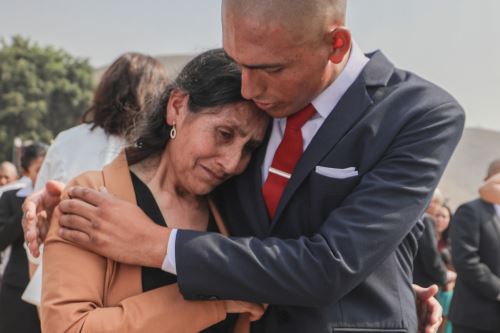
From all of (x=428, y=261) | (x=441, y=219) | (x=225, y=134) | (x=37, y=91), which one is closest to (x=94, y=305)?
(x=225, y=134)

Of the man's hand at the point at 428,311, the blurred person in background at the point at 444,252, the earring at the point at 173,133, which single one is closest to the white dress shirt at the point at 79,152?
the earring at the point at 173,133

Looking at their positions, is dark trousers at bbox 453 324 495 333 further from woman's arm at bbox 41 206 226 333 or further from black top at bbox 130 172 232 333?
woman's arm at bbox 41 206 226 333

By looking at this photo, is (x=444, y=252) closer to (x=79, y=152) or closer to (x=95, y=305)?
(x=79, y=152)

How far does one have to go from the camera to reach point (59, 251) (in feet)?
5.97

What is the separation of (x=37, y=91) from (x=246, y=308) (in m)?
37.1

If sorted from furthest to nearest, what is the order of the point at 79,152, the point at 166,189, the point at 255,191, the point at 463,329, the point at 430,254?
the point at 430,254 → the point at 463,329 → the point at 79,152 → the point at 166,189 → the point at 255,191

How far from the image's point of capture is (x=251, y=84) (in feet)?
6.17

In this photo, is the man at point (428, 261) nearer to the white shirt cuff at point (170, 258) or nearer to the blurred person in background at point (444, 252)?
the blurred person in background at point (444, 252)

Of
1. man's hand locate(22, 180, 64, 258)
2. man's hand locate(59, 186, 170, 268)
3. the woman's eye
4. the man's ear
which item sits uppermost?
the man's ear

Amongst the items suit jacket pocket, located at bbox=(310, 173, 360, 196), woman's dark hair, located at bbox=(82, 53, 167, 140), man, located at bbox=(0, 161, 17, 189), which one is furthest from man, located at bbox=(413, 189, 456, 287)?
man, located at bbox=(0, 161, 17, 189)

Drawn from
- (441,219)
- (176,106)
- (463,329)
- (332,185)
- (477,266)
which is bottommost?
(441,219)

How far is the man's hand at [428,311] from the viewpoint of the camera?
7.08 ft

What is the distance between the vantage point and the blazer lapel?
1.87 metres

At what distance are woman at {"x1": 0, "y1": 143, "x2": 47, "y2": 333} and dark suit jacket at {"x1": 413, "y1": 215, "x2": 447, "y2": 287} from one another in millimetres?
3437
